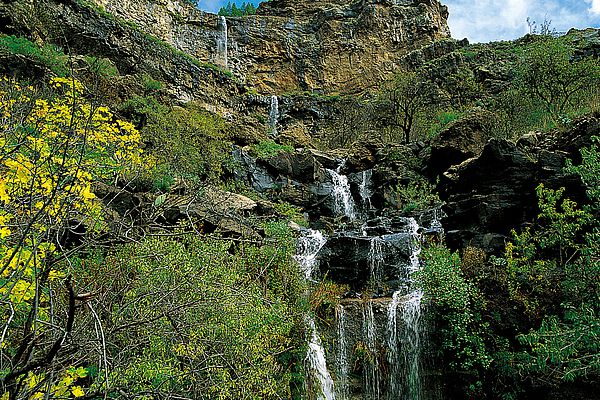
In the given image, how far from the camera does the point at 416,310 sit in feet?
32.0

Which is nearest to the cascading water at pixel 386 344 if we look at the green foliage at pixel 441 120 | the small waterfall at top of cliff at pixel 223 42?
the green foliage at pixel 441 120

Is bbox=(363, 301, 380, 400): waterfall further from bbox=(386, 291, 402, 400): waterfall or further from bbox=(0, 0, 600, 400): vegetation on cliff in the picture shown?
bbox=(0, 0, 600, 400): vegetation on cliff

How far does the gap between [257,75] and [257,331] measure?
108 ft

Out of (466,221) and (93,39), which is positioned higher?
(93,39)

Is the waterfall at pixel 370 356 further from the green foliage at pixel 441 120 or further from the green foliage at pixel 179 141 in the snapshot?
the green foliage at pixel 441 120

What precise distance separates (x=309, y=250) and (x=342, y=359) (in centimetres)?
393

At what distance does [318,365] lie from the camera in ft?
29.6

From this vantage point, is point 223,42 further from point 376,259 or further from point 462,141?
point 376,259

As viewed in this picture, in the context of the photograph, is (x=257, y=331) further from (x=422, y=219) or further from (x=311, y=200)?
(x=311, y=200)

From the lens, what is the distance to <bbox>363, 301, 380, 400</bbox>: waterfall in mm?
9172

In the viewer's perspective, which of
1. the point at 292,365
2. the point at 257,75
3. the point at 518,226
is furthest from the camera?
the point at 257,75

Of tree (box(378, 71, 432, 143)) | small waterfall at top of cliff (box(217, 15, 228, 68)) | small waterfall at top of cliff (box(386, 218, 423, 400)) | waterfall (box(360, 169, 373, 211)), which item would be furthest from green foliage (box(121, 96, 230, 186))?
small waterfall at top of cliff (box(217, 15, 228, 68))

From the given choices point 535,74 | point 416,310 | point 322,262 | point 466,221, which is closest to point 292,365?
point 416,310

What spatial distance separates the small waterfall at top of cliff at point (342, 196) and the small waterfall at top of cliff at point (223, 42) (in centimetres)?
1994
